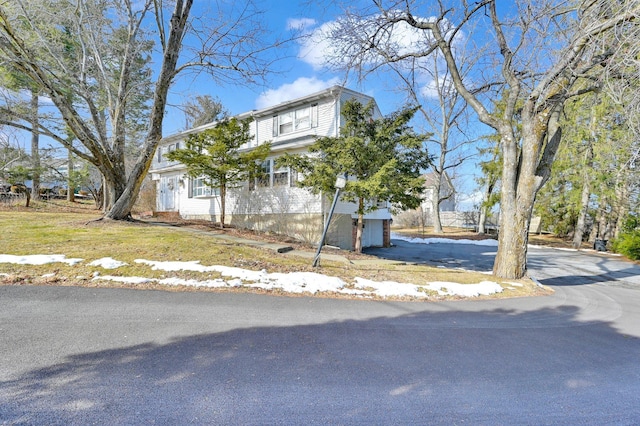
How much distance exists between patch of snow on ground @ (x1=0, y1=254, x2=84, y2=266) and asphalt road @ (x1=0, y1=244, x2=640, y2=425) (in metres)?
1.33

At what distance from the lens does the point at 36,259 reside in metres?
6.18

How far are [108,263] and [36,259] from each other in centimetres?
142

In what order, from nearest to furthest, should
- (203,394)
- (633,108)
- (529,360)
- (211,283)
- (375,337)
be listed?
(203,394), (529,360), (375,337), (633,108), (211,283)

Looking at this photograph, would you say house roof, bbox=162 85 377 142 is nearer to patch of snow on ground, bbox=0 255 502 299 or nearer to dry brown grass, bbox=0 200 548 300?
dry brown grass, bbox=0 200 548 300

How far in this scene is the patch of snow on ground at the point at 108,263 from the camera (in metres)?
6.09

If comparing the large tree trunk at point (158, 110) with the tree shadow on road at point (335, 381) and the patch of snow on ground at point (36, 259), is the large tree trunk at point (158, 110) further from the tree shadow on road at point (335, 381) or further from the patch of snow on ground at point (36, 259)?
the tree shadow on road at point (335, 381)

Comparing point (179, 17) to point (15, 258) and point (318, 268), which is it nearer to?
point (15, 258)

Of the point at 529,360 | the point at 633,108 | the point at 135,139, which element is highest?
the point at 135,139

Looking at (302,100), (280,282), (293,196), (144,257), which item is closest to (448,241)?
(293,196)

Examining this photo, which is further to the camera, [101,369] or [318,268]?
[318,268]

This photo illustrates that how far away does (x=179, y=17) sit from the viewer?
1063 cm

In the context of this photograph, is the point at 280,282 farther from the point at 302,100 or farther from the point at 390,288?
the point at 302,100

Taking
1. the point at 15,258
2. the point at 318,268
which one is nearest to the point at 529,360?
the point at 318,268

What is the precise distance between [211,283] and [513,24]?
958cm
